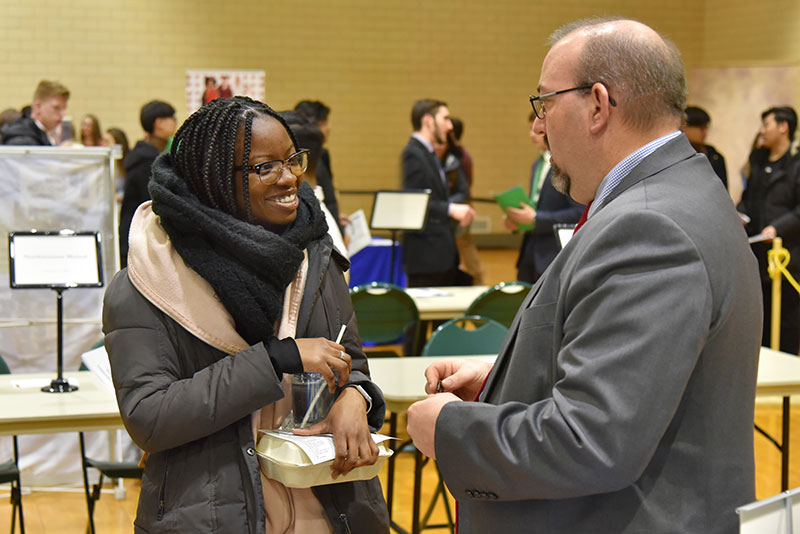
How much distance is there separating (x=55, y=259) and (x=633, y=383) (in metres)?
2.59

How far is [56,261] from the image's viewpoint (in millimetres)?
3283

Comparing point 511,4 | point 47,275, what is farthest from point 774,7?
point 47,275

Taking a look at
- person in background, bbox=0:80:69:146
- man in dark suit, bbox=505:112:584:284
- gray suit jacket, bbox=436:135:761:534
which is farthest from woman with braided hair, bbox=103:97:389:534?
person in background, bbox=0:80:69:146

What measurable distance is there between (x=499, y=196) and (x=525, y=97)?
23.6ft

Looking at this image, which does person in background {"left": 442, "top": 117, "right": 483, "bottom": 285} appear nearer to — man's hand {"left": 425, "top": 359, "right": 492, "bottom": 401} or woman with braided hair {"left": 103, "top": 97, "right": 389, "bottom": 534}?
woman with braided hair {"left": 103, "top": 97, "right": 389, "bottom": 534}

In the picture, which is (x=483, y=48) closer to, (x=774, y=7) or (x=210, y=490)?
(x=774, y=7)

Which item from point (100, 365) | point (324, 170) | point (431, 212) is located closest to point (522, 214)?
point (431, 212)

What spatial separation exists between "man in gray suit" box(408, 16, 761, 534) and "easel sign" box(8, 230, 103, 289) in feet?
7.23

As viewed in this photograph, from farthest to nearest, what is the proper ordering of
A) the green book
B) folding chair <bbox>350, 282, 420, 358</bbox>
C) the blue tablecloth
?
the blue tablecloth, the green book, folding chair <bbox>350, 282, 420, 358</bbox>

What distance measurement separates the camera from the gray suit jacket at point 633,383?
1187 millimetres

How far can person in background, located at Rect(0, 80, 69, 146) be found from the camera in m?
6.58

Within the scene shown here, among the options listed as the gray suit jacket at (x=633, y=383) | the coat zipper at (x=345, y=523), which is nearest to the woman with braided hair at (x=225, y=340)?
A: the coat zipper at (x=345, y=523)

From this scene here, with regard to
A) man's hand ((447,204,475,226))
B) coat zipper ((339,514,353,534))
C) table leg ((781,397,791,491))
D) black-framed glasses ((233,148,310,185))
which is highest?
black-framed glasses ((233,148,310,185))

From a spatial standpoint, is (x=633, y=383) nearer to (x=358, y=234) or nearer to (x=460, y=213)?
(x=358, y=234)
